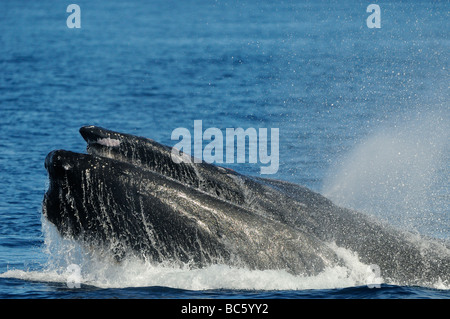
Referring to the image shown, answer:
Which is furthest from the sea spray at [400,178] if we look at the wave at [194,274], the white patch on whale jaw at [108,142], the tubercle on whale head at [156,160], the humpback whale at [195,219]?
the white patch on whale jaw at [108,142]

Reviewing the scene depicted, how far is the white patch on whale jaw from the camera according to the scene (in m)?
10.3

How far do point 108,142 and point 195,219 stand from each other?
56.9 inches

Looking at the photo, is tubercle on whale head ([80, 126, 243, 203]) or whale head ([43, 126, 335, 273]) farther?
tubercle on whale head ([80, 126, 243, 203])

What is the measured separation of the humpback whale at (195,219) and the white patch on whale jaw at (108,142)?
12 mm

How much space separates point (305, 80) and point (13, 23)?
32.2 m

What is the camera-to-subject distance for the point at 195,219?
33.6 feet

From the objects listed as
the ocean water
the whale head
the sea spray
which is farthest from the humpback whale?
the sea spray

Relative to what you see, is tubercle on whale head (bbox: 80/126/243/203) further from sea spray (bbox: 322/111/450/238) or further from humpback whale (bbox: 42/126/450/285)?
sea spray (bbox: 322/111/450/238)

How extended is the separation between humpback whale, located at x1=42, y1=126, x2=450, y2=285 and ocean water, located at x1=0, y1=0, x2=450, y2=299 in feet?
0.71

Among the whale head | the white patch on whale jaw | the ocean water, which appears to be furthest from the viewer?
the ocean water

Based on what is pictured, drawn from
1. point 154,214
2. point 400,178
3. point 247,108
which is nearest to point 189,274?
point 154,214
